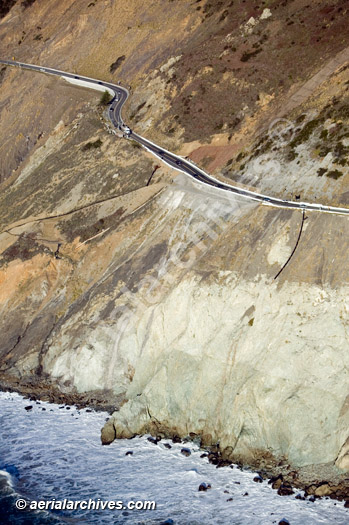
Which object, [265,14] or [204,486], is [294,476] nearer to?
[204,486]

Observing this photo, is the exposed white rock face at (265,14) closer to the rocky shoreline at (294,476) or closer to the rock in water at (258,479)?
the rocky shoreline at (294,476)

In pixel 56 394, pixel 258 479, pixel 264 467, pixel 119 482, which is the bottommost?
pixel 264 467

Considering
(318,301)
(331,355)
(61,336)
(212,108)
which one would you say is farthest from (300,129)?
(61,336)

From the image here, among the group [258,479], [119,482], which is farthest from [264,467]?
[119,482]

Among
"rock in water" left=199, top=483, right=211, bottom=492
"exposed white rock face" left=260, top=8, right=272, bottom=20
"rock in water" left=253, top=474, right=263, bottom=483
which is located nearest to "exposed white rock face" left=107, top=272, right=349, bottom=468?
"rock in water" left=253, top=474, right=263, bottom=483

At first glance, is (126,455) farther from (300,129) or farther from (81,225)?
(300,129)
